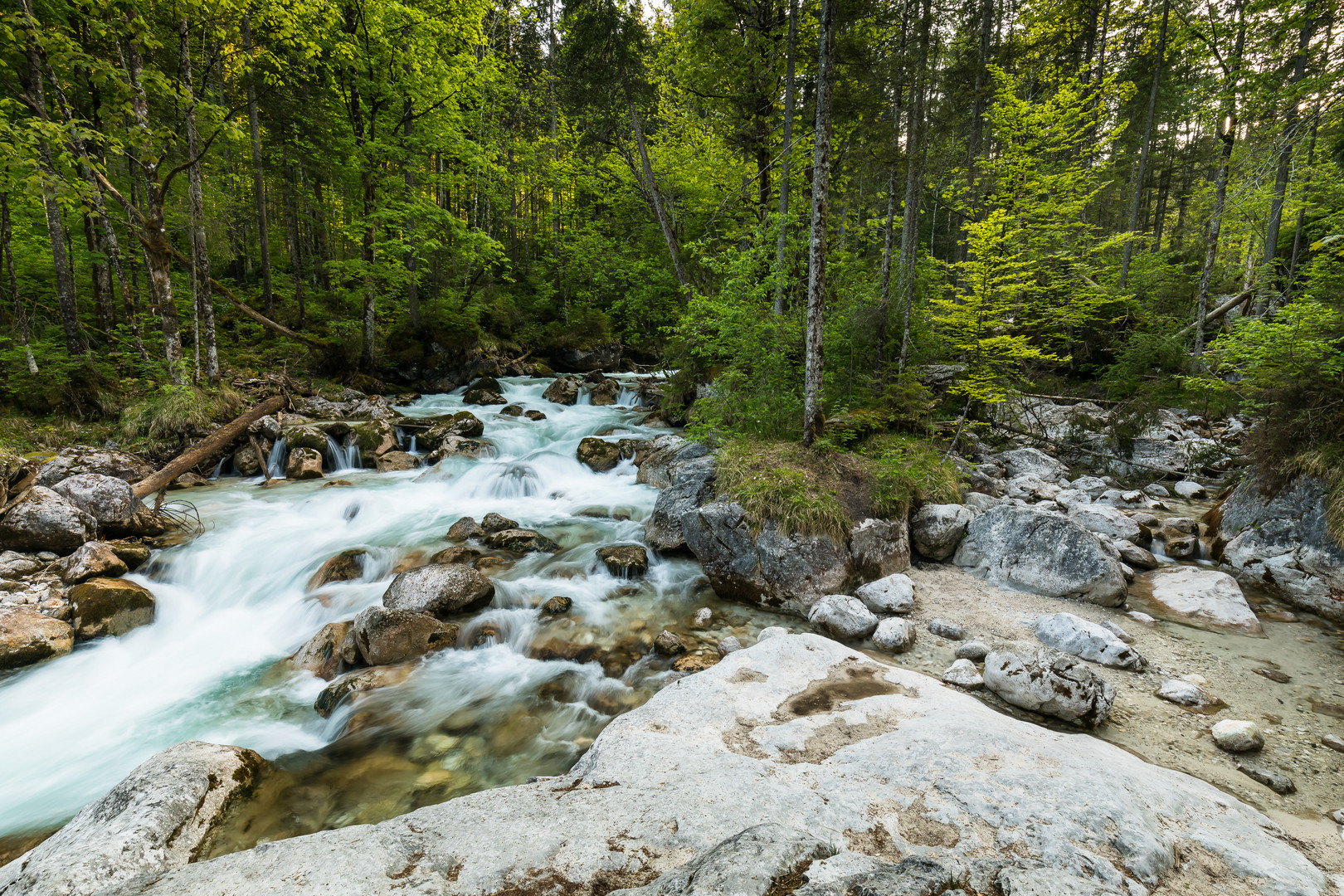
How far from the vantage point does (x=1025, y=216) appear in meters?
12.6

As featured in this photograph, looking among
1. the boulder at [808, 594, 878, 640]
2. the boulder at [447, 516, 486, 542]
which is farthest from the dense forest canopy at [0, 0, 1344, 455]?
the boulder at [447, 516, 486, 542]

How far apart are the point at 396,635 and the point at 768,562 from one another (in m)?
4.64

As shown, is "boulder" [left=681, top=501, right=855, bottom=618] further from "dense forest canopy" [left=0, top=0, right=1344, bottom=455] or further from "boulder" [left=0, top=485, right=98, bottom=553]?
"boulder" [left=0, top=485, right=98, bottom=553]

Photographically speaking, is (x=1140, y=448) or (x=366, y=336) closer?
(x=1140, y=448)

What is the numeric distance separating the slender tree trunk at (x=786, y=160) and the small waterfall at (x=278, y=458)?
1132 centimetres

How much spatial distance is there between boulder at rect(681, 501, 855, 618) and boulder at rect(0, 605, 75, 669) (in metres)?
7.50

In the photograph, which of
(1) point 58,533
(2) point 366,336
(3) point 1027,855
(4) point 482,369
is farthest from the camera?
(4) point 482,369

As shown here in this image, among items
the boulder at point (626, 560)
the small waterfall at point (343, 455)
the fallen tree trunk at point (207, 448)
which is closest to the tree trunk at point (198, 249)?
the fallen tree trunk at point (207, 448)

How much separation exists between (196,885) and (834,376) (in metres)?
10.6

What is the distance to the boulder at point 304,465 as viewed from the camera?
11.1 meters

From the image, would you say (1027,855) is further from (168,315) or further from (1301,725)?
(168,315)

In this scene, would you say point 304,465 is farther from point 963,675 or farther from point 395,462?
point 963,675

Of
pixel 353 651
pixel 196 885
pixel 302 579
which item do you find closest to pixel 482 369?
pixel 302 579

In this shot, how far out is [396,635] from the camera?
19.3 ft
